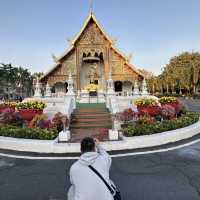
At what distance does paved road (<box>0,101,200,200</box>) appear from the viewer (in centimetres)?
507

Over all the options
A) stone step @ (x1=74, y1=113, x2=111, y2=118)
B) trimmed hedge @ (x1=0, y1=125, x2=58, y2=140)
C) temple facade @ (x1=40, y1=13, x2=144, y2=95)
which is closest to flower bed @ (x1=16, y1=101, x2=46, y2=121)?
stone step @ (x1=74, y1=113, x2=111, y2=118)

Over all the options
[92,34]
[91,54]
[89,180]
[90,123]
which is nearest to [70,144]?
[90,123]

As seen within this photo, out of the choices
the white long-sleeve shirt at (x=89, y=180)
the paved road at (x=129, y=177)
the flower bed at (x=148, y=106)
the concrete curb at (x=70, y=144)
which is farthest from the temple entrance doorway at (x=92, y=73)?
the white long-sleeve shirt at (x=89, y=180)

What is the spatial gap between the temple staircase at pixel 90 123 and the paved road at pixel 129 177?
116 inches

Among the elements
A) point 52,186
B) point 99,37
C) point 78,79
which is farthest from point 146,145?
point 99,37

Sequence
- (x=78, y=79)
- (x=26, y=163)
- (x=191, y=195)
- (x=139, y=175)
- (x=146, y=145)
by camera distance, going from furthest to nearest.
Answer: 1. (x=78, y=79)
2. (x=146, y=145)
3. (x=26, y=163)
4. (x=139, y=175)
5. (x=191, y=195)

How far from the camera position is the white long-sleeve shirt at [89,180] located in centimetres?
277

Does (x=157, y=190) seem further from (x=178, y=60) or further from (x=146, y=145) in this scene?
(x=178, y=60)

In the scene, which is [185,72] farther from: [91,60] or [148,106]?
[148,106]

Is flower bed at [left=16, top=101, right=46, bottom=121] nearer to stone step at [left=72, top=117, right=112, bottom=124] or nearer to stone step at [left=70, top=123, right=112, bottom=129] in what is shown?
stone step at [left=72, top=117, right=112, bottom=124]

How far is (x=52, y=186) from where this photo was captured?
18.2 ft

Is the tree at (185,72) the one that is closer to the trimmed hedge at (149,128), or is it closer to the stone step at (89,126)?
the trimmed hedge at (149,128)

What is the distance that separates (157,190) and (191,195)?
2.27 ft

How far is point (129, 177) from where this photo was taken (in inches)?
237
